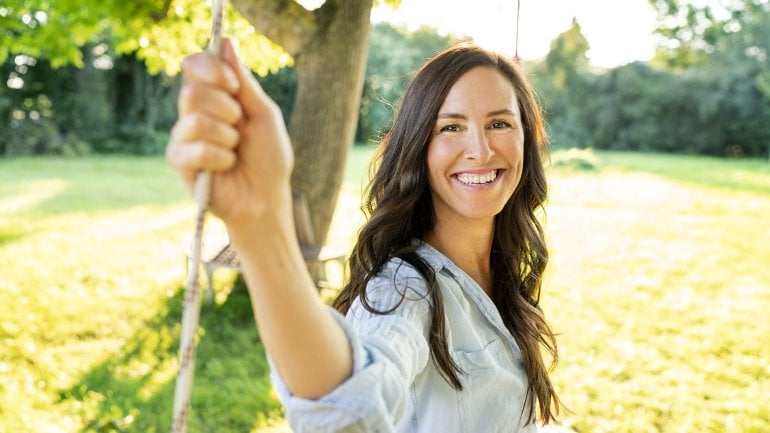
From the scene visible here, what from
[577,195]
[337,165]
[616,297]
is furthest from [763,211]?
[337,165]

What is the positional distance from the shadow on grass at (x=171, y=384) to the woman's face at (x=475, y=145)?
2557mm

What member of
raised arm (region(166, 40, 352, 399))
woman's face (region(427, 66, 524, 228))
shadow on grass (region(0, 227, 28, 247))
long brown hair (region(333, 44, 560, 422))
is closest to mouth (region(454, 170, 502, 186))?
woman's face (region(427, 66, 524, 228))

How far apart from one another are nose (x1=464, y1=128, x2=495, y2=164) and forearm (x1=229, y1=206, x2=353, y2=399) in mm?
949

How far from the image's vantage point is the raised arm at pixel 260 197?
838mm

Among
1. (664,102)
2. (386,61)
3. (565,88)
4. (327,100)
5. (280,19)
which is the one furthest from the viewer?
(565,88)

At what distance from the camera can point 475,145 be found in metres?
1.84

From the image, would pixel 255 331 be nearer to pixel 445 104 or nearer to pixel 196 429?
pixel 196 429

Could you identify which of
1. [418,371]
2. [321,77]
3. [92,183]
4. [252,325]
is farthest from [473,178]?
[92,183]

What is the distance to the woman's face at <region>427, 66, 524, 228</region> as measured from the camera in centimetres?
184

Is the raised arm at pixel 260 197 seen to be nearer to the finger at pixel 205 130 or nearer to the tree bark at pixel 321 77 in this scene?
the finger at pixel 205 130

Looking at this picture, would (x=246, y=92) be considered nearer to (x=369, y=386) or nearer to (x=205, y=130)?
(x=205, y=130)

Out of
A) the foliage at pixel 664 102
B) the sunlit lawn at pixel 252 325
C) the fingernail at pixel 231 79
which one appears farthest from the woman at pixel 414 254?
the foliage at pixel 664 102

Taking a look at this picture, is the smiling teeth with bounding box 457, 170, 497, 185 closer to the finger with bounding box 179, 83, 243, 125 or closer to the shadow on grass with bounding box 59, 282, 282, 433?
the finger with bounding box 179, 83, 243, 125

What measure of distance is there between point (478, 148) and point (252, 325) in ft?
13.4
